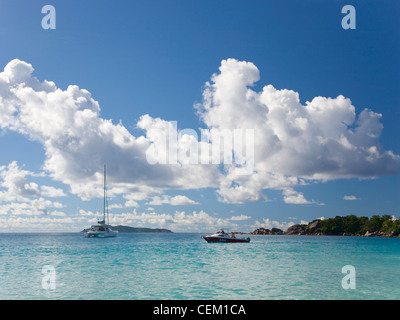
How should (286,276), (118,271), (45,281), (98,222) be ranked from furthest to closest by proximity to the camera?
(98,222) < (118,271) < (286,276) < (45,281)

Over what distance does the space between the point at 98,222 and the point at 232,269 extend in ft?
365

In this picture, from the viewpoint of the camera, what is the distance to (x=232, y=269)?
38.6m

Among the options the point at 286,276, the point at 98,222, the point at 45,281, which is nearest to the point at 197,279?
the point at 286,276

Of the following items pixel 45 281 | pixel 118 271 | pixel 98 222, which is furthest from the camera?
pixel 98 222
